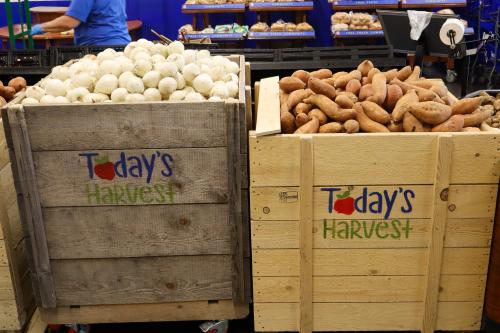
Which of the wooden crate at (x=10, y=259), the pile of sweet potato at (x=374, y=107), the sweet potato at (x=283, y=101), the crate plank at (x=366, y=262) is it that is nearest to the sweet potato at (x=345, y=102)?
the pile of sweet potato at (x=374, y=107)

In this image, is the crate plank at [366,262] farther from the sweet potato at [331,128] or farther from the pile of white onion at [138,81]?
the pile of white onion at [138,81]

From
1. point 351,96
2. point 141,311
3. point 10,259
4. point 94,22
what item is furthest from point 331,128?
point 94,22

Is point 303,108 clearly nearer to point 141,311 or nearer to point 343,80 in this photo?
point 343,80

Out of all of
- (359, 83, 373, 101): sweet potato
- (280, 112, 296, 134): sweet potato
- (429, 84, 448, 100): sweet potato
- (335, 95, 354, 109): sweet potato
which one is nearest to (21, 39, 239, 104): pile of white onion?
(280, 112, 296, 134): sweet potato

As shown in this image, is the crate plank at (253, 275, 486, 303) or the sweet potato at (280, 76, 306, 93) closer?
the crate plank at (253, 275, 486, 303)

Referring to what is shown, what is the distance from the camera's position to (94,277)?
2.39 m

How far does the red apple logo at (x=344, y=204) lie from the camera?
86.6 inches

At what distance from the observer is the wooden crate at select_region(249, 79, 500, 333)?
6.98 feet

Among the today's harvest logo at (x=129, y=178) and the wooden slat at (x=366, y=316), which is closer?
the today's harvest logo at (x=129, y=178)

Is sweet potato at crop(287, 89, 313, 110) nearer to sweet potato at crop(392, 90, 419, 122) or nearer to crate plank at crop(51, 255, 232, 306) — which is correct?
sweet potato at crop(392, 90, 419, 122)

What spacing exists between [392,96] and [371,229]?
578 mm

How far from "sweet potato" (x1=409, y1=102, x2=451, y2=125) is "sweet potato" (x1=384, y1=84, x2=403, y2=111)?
0.20 meters

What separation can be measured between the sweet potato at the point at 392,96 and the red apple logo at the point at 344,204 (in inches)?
19.0

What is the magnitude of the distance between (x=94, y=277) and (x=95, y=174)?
46 centimetres
